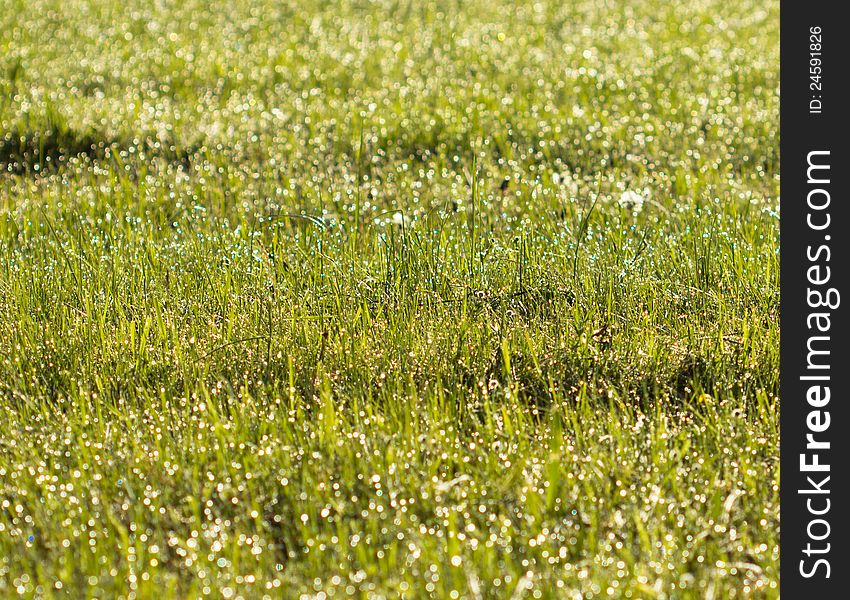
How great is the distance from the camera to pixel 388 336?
296 centimetres

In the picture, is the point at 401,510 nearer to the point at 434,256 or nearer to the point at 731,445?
the point at 731,445

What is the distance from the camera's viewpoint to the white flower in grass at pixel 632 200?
404cm

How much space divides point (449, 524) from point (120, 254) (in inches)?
76.1

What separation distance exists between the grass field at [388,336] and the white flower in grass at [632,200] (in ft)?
0.05

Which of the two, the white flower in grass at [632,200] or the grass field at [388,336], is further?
the white flower in grass at [632,200]

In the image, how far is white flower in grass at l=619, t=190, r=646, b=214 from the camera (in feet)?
13.3
